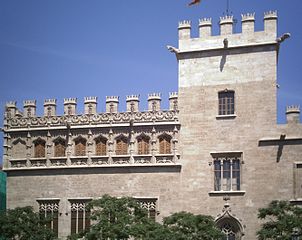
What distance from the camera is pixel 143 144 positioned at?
40.0 m

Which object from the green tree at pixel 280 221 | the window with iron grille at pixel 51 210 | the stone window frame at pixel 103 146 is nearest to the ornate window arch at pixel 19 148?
the window with iron grille at pixel 51 210

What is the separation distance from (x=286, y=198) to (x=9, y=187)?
1916cm

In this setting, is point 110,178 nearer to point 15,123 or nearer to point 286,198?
point 15,123

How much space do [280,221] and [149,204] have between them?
9.41 m

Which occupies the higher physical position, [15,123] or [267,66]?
[267,66]

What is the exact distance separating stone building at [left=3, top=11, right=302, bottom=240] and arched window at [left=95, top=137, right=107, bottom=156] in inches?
2.7

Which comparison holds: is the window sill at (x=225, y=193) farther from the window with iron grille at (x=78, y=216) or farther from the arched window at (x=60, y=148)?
the arched window at (x=60, y=148)

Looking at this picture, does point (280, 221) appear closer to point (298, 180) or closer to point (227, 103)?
point (298, 180)

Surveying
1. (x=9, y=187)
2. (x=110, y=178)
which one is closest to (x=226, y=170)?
(x=110, y=178)

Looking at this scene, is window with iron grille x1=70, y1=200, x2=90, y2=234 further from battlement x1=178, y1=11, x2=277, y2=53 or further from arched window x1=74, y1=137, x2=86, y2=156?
battlement x1=178, y1=11, x2=277, y2=53

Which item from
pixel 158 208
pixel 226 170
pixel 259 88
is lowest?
pixel 158 208

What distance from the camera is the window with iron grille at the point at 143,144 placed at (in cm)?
3981

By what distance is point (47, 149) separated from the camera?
1631 inches

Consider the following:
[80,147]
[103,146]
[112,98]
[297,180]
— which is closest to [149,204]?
[103,146]
